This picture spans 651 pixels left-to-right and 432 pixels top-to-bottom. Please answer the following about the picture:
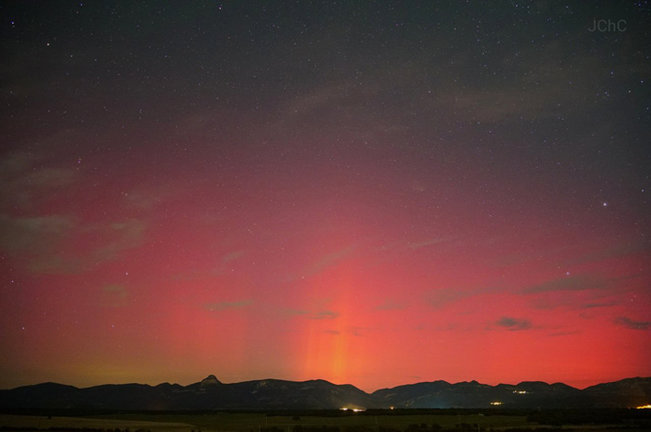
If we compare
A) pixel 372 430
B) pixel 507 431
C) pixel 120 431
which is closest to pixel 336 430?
pixel 372 430

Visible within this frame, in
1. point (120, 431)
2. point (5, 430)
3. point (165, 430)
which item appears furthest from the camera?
point (165, 430)

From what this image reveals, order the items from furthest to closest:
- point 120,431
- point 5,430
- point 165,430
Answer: point 165,430, point 120,431, point 5,430

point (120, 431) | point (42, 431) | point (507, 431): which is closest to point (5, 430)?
point (42, 431)

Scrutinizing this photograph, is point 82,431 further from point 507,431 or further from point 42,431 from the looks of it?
point 507,431

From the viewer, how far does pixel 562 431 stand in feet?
180

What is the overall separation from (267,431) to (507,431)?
23.9 m

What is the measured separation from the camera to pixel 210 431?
5859 cm

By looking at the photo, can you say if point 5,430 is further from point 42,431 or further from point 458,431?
point 458,431

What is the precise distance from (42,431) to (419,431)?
37.2 meters

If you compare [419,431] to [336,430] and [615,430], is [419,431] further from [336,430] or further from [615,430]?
[615,430]

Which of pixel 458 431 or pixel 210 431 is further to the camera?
pixel 210 431

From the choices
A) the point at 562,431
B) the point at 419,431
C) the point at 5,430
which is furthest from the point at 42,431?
the point at 562,431

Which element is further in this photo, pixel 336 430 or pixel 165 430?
pixel 165 430

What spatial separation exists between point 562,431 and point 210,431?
1411 inches
